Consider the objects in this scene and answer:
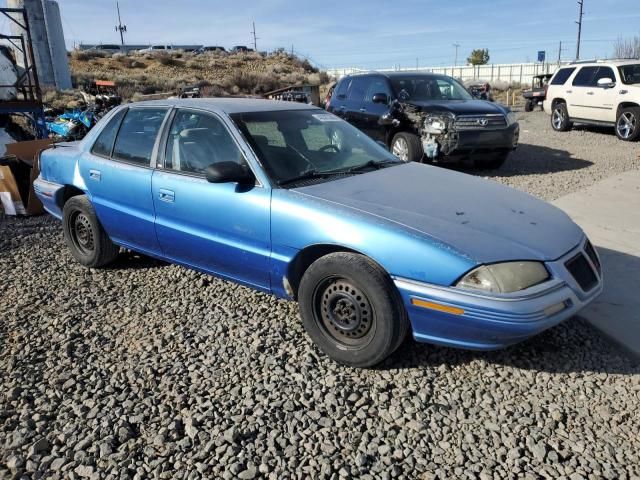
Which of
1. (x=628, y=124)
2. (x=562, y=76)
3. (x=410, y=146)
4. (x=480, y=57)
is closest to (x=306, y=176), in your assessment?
(x=410, y=146)

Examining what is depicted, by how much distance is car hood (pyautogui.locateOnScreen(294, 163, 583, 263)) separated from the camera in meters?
2.90

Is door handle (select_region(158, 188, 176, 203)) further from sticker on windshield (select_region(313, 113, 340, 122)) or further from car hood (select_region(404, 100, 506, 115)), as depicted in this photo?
car hood (select_region(404, 100, 506, 115))

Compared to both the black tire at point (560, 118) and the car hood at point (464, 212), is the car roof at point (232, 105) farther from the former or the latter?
the black tire at point (560, 118)

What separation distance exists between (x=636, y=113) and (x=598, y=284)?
35.5 feet

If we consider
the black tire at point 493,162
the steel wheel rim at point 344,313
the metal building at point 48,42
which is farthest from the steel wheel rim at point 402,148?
the metal building at point 48,42

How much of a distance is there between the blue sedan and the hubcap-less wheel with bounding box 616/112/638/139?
10.3 metres

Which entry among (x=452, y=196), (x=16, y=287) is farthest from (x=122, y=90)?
(x=452, y=196)

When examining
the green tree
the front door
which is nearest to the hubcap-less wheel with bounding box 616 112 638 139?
the front door

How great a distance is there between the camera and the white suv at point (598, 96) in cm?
1229

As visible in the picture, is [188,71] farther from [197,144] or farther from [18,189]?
[197,144]

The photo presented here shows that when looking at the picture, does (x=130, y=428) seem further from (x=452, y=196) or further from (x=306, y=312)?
(x=452, y=196)

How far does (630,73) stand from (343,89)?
730 cm

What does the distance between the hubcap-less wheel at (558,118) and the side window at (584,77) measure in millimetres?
831

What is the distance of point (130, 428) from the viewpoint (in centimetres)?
273
